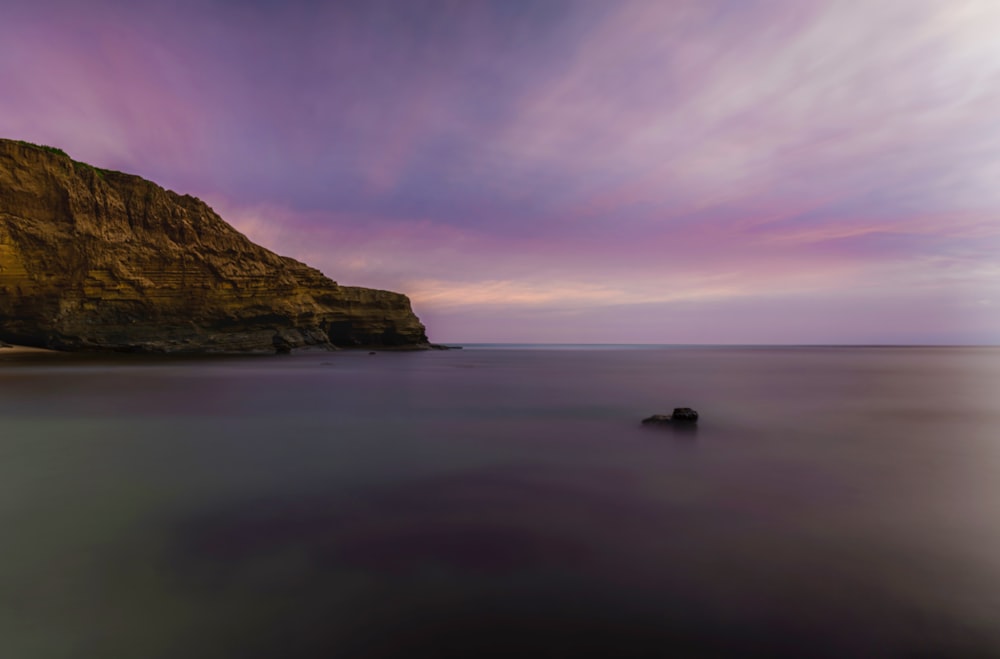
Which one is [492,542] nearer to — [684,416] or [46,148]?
[684,416]

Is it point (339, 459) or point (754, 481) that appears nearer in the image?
point (754, 481)

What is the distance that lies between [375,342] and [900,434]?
70679 mm

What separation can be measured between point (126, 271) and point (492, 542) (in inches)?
2083

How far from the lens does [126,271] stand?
41500mm

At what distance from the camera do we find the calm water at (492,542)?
10.1 feet

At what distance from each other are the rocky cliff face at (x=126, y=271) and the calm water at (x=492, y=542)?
41.4m

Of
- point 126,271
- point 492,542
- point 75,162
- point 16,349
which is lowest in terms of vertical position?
point 492,542

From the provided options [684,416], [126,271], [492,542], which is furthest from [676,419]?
[126,271]

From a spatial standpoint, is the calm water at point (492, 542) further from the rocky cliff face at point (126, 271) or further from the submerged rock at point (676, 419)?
the rocky cliff face at point (126, 271)

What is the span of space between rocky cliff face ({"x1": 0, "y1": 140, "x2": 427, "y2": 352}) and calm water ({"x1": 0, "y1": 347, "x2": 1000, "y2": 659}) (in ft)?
136

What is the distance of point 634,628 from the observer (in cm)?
316

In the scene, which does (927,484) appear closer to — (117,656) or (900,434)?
(900,434)

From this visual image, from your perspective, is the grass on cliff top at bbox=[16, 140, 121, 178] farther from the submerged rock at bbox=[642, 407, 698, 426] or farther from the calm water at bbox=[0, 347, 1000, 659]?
the submerged rock at bbox=[642, 407, 698, 426]

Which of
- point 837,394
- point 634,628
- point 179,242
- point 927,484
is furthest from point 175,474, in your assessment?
point 179,242
